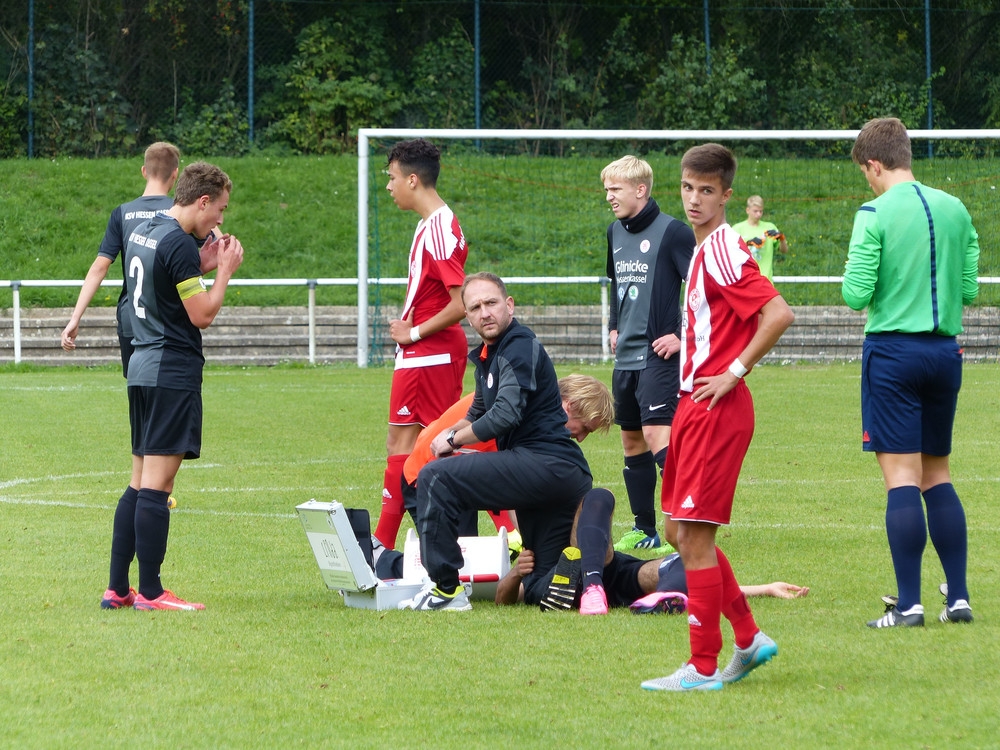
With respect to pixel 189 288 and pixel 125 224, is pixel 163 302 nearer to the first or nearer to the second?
pixel 189 288

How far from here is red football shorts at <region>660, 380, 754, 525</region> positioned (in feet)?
14.9

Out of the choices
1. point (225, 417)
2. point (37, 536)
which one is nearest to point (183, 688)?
point (37, 536)

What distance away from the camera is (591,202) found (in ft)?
80.4

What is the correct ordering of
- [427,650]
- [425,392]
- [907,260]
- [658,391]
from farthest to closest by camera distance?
[658,391], [425,392], [907,260], [427,650]

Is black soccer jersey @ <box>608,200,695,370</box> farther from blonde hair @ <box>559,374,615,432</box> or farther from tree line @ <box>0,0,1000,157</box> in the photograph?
tree line @ <box>0,0,1000,157</box>

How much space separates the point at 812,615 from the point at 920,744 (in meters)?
1.82

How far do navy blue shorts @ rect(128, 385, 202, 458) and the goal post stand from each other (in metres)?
16.0

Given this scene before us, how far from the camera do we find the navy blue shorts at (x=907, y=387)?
216 inches

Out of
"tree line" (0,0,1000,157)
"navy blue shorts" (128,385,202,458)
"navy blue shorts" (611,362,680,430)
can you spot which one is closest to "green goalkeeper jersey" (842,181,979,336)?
"navy blue shorts" (611,362,680,430)

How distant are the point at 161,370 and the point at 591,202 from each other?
19.0 meters

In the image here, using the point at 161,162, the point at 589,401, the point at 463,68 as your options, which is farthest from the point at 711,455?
the point at 463,68

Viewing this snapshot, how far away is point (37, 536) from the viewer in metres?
7.79

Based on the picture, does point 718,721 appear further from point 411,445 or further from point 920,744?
point 411,445

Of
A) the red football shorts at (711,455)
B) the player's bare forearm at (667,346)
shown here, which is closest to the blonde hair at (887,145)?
the red football shorts at (711,455)
